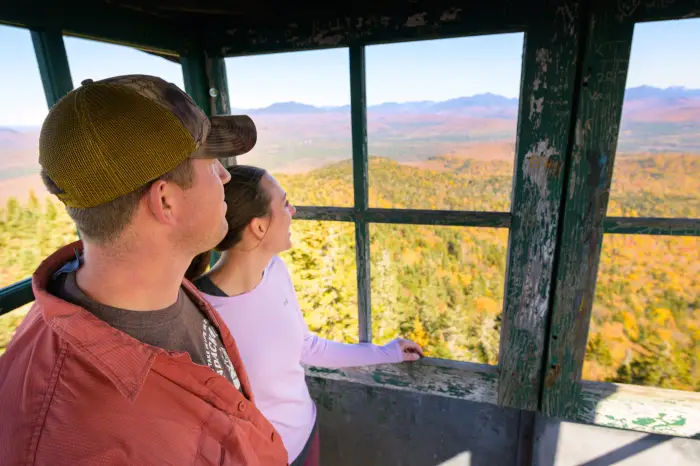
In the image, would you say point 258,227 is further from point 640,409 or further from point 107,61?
point 640,409

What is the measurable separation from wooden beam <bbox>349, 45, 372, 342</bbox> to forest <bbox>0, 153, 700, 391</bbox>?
0.05 metres

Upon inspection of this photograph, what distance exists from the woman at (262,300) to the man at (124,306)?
257 mm

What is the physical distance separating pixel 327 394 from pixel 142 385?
3.85 ft

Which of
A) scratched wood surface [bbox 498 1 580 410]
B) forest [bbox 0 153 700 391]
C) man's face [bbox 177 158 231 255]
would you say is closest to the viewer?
man's face [bbox 177 158 231 255]

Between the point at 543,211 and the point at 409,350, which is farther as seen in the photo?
the point at 409,350

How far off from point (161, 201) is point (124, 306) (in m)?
0.21

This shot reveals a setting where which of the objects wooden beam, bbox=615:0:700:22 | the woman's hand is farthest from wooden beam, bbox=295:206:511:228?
wooden beam, bbox=615:0:700:22

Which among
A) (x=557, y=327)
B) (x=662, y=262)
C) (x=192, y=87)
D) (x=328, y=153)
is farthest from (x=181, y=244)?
(x=662, y=262)

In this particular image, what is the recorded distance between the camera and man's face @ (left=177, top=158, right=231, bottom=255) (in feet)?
2.45

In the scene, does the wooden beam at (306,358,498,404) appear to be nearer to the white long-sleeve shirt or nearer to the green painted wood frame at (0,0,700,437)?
the green painted wood frame at (0,0,700,437)

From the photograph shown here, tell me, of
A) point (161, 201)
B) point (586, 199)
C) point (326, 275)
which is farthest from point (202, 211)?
point (326, 275)

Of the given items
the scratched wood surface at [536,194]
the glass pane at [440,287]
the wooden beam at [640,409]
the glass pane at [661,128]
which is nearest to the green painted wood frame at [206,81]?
the glass pane at [440,287]

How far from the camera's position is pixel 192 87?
4.47 ft

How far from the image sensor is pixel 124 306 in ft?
2.36
